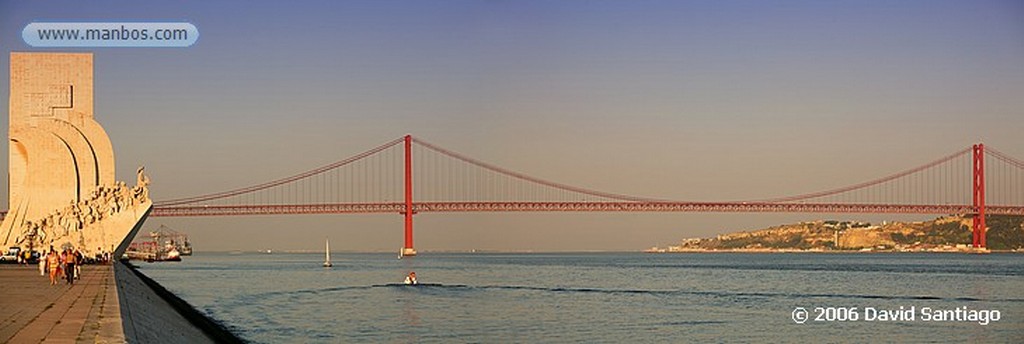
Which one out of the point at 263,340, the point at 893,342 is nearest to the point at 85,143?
the point at 263,340

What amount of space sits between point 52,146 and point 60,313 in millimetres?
32792

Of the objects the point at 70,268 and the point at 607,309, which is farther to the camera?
the point at 607,309

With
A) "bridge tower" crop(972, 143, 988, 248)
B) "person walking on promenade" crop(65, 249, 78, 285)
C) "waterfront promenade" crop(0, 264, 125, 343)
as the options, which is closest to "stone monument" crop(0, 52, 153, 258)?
"person walking on promenade" crop(65, 249, 78, 285)

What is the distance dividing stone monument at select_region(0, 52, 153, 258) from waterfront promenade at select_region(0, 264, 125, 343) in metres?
23.0

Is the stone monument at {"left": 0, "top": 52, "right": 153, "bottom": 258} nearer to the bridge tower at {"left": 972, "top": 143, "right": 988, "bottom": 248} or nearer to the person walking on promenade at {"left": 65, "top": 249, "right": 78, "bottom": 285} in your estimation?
the person walking on promenade at {"left": 65, "top": 249, "right": 78, "bottom": 285}

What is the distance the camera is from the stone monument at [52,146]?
131 feet

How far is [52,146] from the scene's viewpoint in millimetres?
41625

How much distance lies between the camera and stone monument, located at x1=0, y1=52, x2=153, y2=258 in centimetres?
3994

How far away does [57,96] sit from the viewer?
140ft

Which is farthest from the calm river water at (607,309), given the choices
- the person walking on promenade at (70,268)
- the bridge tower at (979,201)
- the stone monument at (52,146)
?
the bridge tower at (979,201)

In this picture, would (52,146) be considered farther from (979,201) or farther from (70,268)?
(979,201)

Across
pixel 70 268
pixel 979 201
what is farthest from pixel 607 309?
pixel 979 201

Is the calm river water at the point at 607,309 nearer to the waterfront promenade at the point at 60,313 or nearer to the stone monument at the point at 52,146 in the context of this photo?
the waterfront promenade at the point at 60,313

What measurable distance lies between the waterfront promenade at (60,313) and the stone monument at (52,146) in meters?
23.0
